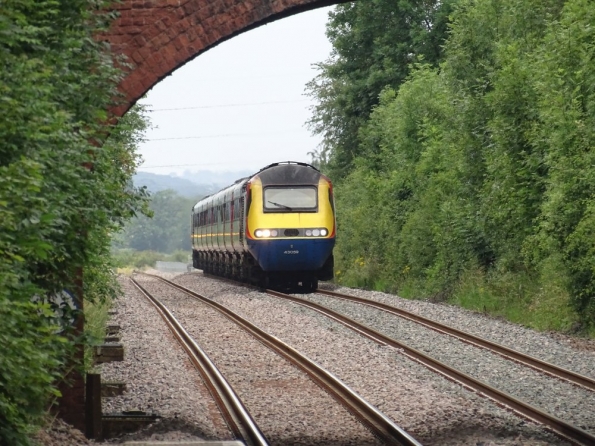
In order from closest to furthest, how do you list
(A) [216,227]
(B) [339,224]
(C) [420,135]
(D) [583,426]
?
(D) [583,426], (C) [420,135], (A) [216,227], (B) [339,224]

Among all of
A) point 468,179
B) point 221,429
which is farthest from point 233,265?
point 221,429

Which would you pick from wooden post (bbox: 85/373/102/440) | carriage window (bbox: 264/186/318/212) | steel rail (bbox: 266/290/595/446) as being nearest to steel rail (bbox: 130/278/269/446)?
wooden post (bbox: 85/373/102/440)

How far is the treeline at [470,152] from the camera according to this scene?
18.5 m

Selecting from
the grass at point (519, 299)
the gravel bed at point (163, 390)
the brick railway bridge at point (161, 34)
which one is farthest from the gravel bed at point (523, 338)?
the brick railway bridge at point (161, 34)

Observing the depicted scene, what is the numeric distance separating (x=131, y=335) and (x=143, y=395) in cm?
640

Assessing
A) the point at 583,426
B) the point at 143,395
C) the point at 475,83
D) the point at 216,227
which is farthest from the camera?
the point at 216,227

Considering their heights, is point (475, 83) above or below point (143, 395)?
above

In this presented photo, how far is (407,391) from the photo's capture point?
39.5ft

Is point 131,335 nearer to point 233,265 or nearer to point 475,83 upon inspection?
point 475,83

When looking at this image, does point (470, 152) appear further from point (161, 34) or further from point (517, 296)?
point (161, 34)

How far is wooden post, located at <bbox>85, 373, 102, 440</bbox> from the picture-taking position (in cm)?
988

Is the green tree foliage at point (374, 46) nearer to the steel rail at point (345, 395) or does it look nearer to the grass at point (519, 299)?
the grass at point (519, 299)

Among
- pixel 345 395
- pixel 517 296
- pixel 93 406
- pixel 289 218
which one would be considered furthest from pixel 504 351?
pixel 289 218

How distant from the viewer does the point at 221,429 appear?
10.3 meters
